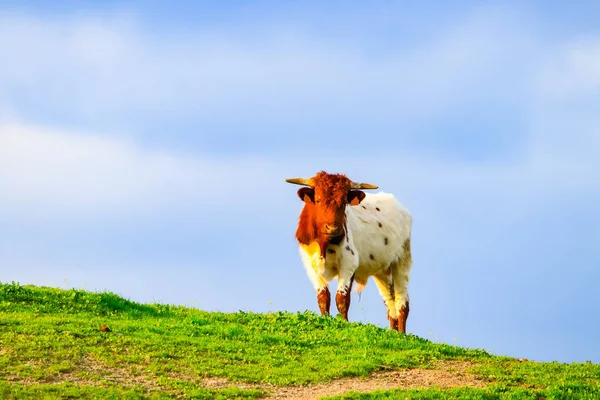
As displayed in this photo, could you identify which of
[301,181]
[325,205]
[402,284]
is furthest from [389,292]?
[325,205]

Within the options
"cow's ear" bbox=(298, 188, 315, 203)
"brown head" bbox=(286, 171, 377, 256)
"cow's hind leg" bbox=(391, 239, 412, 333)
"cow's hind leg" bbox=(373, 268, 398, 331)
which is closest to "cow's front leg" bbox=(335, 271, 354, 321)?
"brown head" bbox=(286, 171, 377, 256)

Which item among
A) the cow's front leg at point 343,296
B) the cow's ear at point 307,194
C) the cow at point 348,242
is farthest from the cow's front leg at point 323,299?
the cow's ear at point 307,194

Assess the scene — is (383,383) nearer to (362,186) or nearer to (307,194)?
(307,194)

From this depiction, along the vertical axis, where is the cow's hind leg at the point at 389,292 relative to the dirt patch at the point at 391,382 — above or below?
above

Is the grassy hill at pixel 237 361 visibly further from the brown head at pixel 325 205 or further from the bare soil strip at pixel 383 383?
the brown head at pixel 325 205

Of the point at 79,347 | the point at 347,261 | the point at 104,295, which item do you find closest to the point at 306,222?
the point at 347,261

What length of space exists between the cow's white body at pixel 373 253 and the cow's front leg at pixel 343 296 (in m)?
0.03

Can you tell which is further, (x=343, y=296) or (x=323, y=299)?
(x=323, y=299)

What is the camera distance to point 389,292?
94.2 feet

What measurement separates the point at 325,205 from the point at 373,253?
3.92 meters

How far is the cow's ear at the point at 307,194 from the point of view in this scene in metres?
24.5

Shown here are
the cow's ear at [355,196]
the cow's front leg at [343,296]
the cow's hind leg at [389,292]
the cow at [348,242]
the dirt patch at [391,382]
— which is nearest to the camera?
the dirt patch at [391,382]

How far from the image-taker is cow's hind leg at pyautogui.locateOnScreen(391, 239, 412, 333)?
28.4 metres

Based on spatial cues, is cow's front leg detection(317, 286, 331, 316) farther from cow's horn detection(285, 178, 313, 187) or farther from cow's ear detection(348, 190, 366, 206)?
cow's horn detection(285, 178, 313, 187)
